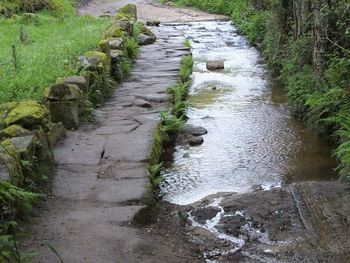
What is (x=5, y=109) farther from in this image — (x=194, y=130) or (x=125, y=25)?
(x=125, y=25)

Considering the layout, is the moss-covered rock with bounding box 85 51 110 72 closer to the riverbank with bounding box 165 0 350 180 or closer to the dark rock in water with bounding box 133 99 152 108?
the dark rock in water with bounding box 133 99 152 108

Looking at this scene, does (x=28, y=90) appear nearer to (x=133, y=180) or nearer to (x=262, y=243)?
(x=133, y=180)

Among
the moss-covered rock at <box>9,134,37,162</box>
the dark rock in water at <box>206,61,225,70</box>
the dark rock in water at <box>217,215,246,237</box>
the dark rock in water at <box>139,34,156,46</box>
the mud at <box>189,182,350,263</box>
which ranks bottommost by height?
the dark rock in water at <box>206,61,225,70</box>

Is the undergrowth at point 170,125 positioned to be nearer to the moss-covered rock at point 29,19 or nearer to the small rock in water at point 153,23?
the moss-covered rock at point 29,19

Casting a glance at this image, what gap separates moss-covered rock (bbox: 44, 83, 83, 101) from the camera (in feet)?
23.9

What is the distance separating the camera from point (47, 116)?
263 inches

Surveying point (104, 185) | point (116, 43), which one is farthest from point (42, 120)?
point (116, 43)

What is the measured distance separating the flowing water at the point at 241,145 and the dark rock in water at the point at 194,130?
0.51 feet

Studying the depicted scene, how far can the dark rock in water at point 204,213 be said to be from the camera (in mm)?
5485

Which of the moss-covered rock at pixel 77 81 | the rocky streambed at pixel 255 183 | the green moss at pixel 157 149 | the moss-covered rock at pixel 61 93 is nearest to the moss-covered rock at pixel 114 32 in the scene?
the rocky streambed at pixel 255 183

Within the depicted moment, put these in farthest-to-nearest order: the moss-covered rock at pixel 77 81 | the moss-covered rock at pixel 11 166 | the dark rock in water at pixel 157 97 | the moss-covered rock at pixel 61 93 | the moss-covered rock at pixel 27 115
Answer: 1. the dark rock in water at pixel 157 97
2. the moss-covered rock at pixel 77 81
3. the moss-covered rock at pixel 61 93
4. the moss-covered rock at pixel 27 115
5. the moss-covered rock at pixel 11 166

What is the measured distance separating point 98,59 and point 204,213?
4.73m

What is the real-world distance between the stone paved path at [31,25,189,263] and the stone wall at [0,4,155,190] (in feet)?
0.78

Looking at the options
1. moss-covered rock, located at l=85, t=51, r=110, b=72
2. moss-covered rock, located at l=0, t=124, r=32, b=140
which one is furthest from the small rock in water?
moss-covered rock, located at l=0, t=124, r=32, b=140
